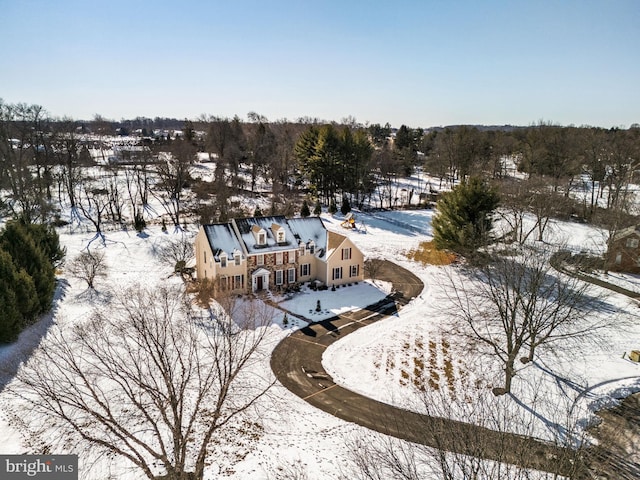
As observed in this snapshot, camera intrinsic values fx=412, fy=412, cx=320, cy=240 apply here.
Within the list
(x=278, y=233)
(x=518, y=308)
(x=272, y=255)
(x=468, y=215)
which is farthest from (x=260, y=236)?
(x=518, y=308)

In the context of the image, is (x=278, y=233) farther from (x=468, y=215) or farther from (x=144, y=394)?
(x=468, y=215)

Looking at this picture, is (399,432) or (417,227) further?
(417,227)

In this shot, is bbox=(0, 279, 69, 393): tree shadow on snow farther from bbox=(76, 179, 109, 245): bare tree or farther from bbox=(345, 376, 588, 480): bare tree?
bbox=(76, 179, 109, 245): bare tree

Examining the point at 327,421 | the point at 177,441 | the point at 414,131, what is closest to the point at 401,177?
the point at 414,131

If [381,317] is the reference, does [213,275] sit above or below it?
above

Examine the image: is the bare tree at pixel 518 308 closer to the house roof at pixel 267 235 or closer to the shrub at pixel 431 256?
the shrub at pixel 431 256

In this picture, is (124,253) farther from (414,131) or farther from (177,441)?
(414,131)

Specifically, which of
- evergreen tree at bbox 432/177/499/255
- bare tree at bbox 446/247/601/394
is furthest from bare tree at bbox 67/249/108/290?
evergreen tree at bbox 432/177/499/255
